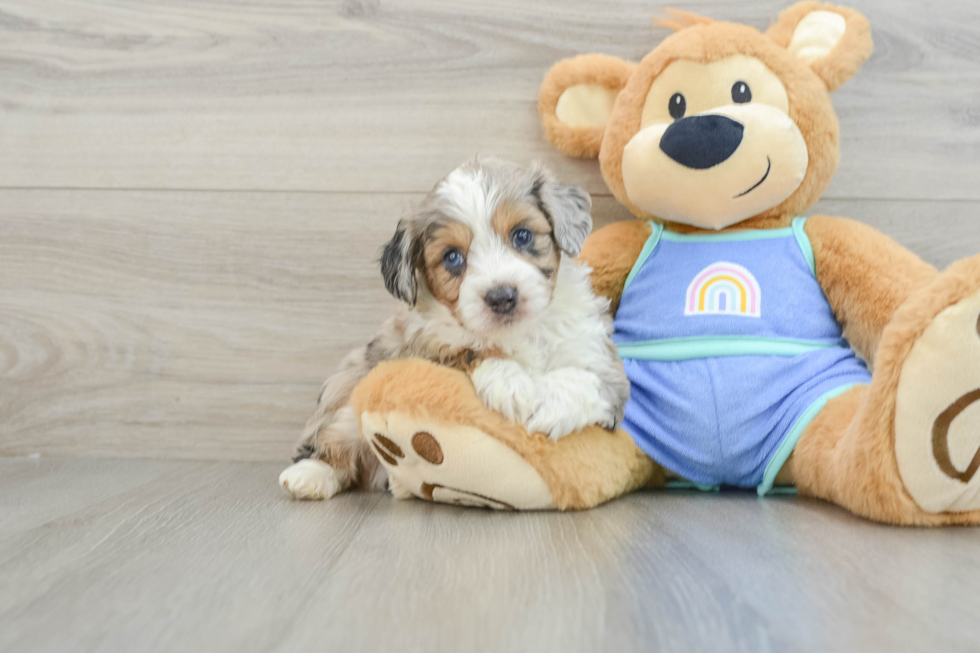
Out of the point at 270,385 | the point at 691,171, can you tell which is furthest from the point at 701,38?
the point at 270,385

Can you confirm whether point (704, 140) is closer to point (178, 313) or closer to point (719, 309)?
point (719, 309)

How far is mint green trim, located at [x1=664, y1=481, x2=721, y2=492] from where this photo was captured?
4.83 feet

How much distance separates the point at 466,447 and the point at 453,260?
348 millimetres

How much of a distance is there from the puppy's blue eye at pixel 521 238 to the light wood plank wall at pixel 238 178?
0.50 m

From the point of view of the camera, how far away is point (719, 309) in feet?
4.85

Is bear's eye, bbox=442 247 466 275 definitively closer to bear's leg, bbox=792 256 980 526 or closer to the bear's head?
the bear's head

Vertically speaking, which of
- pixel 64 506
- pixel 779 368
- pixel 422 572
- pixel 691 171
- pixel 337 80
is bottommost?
pixel 64 506

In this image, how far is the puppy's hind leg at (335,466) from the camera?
4.85 feet

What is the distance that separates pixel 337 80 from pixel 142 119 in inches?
20.6

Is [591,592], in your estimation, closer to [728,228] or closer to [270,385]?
[728,228]

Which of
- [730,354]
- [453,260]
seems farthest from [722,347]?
[453,260]

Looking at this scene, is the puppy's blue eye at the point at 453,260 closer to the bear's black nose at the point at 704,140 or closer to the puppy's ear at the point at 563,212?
the puppy's ear at the point at 563,212

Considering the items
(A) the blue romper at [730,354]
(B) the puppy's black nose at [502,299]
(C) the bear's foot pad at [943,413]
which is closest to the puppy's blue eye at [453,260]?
(B) the puppy's black nose at [502,299]

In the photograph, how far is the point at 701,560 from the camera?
971 millimetres
